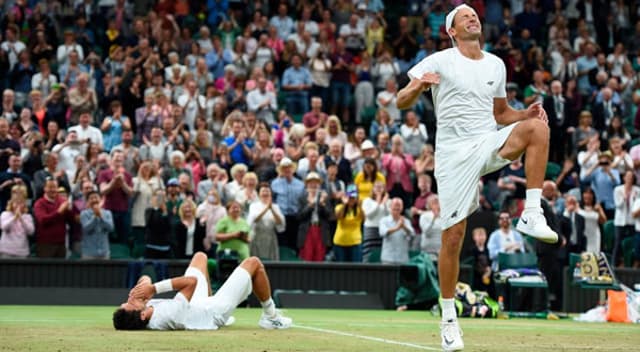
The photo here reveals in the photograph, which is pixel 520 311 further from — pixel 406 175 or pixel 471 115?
pixel 471 115

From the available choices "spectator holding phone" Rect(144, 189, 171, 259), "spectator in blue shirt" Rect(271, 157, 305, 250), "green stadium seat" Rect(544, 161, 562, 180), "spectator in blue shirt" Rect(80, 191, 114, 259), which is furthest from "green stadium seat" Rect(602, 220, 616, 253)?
"spectator in blue shirt" Rect(80, 191, 114, 259)

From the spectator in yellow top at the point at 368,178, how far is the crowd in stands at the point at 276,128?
0.04 m

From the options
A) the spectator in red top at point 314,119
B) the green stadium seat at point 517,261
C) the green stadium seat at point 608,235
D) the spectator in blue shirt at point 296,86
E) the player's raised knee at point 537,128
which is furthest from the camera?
the spectator in blue shirt at point 296,86

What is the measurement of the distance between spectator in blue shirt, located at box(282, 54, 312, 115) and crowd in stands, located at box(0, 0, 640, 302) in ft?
0.14

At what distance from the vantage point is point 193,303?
1194 centimetres

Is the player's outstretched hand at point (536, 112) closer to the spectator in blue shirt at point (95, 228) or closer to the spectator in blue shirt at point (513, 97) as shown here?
the spectator in blue shirt at point (95, 228)

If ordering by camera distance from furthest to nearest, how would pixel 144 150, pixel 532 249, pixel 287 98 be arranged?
pixel 287 98 < pixel 144 150 < pixel 532 249

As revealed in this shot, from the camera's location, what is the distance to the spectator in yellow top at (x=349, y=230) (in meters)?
20.5

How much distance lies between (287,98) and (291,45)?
1222mm

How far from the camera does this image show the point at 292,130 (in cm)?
2281

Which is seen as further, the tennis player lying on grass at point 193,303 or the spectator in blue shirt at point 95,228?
the spectator in blue shirt at point 95,228

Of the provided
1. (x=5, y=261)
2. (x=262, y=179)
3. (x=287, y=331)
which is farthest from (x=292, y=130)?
(x=287, y=331)

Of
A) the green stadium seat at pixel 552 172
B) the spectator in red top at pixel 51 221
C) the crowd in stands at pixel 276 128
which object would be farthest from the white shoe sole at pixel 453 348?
the green stadium seat at pixel 552 172

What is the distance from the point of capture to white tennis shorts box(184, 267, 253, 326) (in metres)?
12.0
